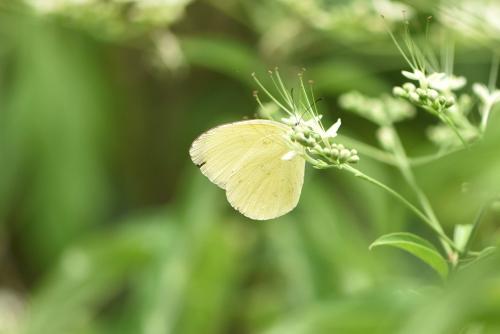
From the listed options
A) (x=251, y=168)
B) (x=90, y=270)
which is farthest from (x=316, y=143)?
(x=90, y=270)

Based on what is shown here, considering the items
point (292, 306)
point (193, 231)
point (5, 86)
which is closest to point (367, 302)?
point (292, 306)

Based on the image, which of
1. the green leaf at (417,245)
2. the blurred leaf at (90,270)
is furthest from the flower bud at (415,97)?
the blurred leaf at (90,270)

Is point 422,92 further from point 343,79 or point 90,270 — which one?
point 90,270

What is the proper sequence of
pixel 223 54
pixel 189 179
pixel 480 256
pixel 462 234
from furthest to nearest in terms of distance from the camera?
pixel 189 179 → pixel 223 54 → pixel 462 234 → pixel 480 256

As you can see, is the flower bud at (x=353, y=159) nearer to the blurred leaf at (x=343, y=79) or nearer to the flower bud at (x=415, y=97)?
the flower bud at (x=415, y=97)

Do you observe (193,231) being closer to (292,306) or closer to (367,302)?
(292,306)

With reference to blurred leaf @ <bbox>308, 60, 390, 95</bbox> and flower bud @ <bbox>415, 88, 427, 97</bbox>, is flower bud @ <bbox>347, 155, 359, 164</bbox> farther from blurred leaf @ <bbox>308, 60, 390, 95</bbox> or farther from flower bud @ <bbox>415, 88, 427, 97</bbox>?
blurred leaf @ <bbox>308, 60, 390, 95</bbox>

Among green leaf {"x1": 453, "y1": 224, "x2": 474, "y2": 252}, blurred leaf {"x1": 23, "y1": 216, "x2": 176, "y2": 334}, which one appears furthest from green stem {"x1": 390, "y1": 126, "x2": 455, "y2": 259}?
blurred leaf {"x1": 23, "y1": 216, "x2": 176, "y2": 334}
